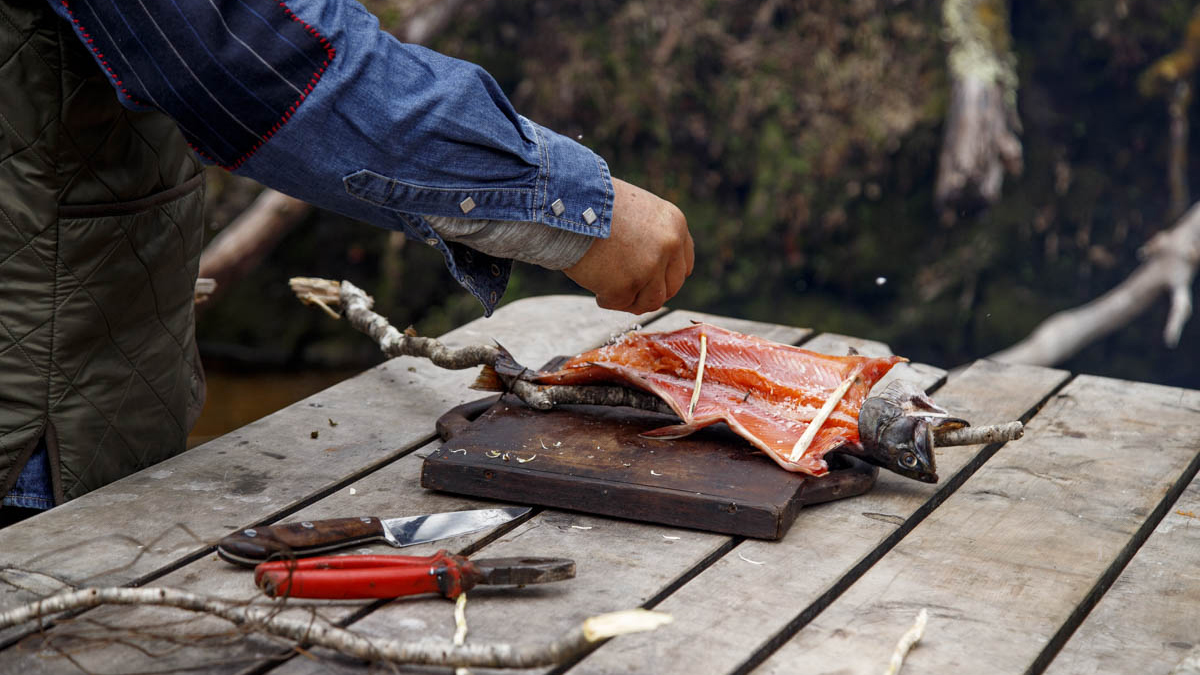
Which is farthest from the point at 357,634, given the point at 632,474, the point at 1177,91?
the point at 1177,91

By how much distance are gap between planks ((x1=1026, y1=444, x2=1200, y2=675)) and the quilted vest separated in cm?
172

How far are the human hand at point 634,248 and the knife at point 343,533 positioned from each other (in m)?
0.46

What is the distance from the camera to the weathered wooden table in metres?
1.54

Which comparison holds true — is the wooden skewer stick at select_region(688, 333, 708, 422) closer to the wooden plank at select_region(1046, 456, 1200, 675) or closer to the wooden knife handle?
the wooden knife handle

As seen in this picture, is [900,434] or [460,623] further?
[900,434]

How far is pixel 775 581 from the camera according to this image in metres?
1.76

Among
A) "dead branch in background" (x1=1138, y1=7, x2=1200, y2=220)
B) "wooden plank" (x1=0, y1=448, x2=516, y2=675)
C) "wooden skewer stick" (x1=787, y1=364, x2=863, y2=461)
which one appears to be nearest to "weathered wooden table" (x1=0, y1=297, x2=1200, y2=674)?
"wooden plank" (x1=0, y1=448, x2=516, y2=675)

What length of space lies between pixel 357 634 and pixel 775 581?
66cm

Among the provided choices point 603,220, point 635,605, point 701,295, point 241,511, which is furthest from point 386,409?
point 701,295

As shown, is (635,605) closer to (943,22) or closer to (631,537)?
(631,537)

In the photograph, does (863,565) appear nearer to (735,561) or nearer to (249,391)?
(735,561)

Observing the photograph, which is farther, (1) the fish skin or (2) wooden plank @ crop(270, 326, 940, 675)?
Answer: (1) the fish skin

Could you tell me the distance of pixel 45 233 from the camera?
6.75ft

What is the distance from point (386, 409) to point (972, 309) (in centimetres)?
555
